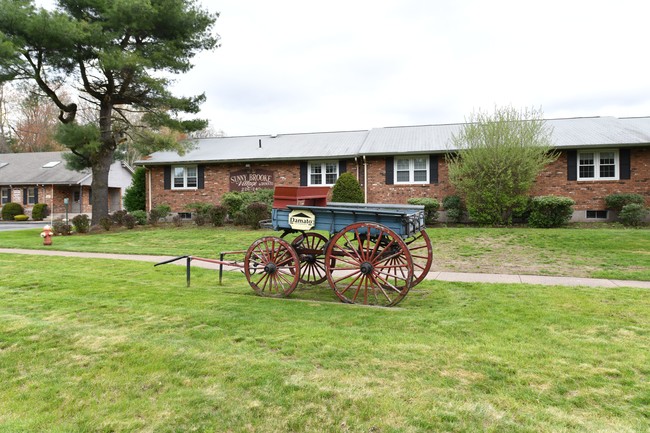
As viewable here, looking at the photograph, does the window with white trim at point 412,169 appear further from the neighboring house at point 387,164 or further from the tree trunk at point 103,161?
the tree trunk at point 103,161

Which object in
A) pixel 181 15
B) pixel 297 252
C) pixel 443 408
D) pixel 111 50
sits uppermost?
pixel 181 15

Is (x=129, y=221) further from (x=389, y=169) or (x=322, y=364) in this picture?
(x=322, y=364)

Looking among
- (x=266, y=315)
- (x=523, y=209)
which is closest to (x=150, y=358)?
(x=266, y=315)

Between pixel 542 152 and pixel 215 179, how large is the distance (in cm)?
1507

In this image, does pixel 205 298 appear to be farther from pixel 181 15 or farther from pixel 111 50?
pixel 181 15

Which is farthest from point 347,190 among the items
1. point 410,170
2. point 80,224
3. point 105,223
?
point 80,224

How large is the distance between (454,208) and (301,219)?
41.0ft

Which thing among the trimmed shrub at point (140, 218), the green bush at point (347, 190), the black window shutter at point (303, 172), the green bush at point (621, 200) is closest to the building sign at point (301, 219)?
the green bush at point (347, 190)

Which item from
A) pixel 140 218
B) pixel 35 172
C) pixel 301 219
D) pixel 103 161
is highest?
pixel 35 172

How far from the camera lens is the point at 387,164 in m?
19.2

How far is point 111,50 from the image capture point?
1688 cm

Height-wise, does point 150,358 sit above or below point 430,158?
below

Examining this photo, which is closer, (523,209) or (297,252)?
(297,252)

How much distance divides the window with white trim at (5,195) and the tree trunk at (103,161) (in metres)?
20.3
